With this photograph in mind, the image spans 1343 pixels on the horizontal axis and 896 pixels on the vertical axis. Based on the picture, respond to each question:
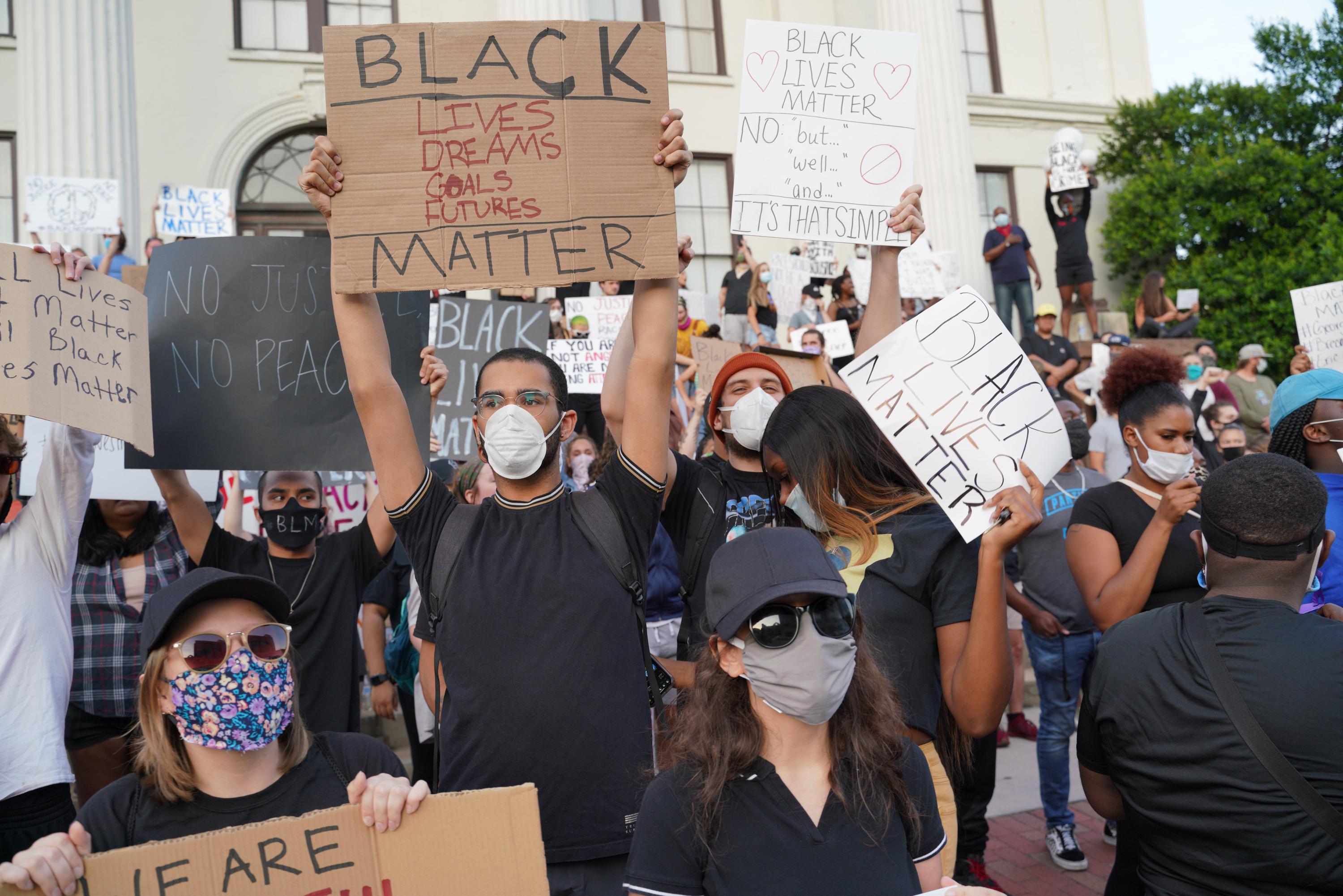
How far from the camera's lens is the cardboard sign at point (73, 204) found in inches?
361

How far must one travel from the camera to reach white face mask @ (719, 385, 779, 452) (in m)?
3.88

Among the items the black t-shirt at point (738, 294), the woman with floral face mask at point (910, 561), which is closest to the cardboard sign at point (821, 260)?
the black t-shirt at point (738, 294)

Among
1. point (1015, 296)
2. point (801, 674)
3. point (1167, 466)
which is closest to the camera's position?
point (801, 674)

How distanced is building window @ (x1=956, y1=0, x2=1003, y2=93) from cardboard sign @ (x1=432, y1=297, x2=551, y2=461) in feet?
50.9

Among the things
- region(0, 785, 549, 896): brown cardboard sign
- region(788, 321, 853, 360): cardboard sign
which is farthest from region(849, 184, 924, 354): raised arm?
region(788, 321, 853, 360): cardboard sign

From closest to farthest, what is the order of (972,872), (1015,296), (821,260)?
(972,872) < (821,260) < (1015,296)

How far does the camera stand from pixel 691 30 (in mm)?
17562

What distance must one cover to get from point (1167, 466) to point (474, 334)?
12.5 feet

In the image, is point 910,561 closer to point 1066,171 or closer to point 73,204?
point 73,204

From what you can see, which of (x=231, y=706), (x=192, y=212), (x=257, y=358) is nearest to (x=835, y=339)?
(x=192, y=212)

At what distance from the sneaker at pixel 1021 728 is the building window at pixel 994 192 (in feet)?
45.9

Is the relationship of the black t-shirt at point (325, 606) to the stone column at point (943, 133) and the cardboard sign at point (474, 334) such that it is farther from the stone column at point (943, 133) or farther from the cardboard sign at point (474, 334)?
the stone column at point (943, 133)

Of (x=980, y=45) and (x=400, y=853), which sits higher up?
(x=980, y=45)

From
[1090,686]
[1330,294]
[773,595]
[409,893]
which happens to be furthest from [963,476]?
[1330,294]
